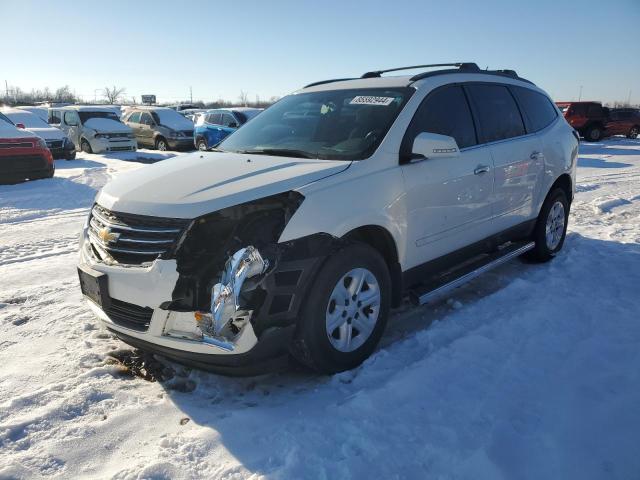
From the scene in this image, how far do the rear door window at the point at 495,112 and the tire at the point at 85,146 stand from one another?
15292 mm

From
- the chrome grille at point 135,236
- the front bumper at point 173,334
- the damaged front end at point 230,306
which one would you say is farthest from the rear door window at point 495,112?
the chrome grille at point 135,236

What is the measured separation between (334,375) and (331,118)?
76.9 inches

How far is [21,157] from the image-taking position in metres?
9.99

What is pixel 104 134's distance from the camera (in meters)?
16.1

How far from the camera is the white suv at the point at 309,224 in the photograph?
2.58 m

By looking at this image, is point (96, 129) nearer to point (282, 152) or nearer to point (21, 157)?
point (21, 157)

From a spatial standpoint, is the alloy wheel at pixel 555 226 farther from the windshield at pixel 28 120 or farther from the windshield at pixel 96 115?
the windshield at pixel 96 115

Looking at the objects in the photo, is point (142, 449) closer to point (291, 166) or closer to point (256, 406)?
point (256, 406)

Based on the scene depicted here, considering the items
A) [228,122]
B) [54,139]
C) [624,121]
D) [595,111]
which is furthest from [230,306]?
[624,121]

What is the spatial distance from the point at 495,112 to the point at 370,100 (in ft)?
4.62

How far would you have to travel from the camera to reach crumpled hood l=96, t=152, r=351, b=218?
2.65 meters

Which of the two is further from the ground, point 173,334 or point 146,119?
point 146,119

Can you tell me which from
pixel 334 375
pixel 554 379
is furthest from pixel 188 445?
pixel 554 379

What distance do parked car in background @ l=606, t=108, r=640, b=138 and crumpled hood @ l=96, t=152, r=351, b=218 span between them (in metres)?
27.5
